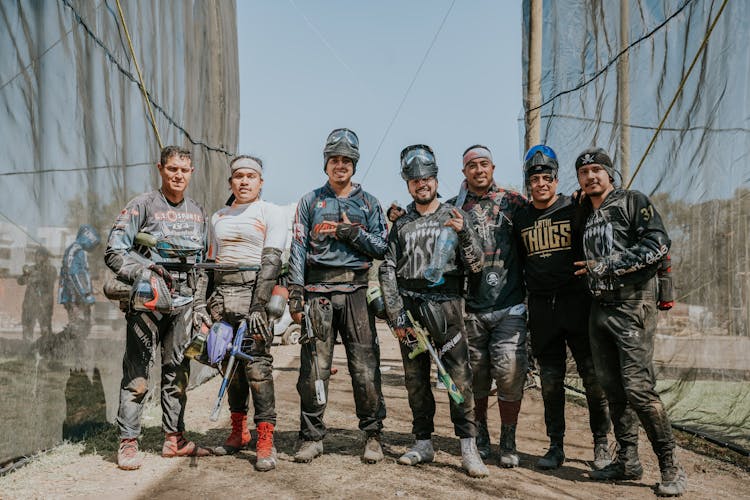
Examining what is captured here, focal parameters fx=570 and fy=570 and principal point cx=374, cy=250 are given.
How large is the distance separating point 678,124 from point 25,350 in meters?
5.34

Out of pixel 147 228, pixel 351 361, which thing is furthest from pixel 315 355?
pixel 147 228

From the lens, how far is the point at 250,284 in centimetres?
415

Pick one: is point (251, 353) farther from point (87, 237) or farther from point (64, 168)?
point (64, 168)

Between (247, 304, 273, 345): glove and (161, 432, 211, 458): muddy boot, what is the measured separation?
0.98 meters

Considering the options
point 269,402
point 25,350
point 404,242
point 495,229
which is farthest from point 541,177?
point 25,350

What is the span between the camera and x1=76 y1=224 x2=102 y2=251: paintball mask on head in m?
4.42

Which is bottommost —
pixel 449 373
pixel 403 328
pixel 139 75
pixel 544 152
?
pixel 449 373

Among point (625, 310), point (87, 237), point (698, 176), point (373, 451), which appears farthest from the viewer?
point (698, 176)

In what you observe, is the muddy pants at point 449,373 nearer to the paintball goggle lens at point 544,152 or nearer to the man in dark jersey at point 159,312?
the paintball goggle lens at point 544,152

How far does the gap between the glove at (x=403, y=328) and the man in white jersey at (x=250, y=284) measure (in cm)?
89

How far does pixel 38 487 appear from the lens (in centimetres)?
341

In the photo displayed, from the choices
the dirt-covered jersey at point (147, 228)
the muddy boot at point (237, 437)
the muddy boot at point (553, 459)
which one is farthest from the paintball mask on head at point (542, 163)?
the muddy boot at point (237, 437)

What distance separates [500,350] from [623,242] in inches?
43.5

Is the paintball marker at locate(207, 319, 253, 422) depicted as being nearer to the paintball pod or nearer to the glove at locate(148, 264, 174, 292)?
the glove at locate(148, 264, 174, 292)
